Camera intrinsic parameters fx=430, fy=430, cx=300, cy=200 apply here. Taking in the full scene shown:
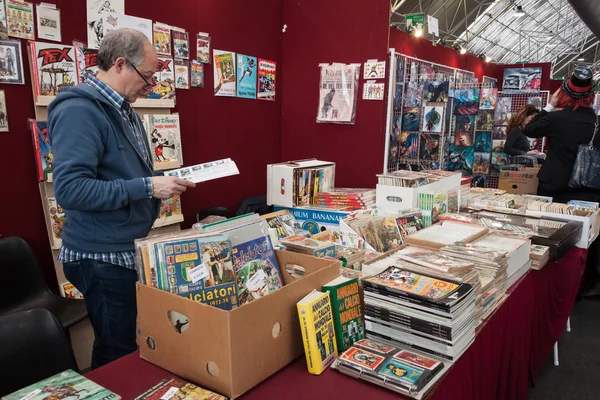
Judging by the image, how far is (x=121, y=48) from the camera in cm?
162

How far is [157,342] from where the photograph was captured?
45.8 inches

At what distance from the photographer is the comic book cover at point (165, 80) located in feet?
10.5

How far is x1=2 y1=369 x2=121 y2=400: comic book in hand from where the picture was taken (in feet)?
3.05

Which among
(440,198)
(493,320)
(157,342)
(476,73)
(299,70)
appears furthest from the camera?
(476,73)

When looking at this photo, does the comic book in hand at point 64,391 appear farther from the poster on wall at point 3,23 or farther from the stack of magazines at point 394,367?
the poster on wall at point 3,23

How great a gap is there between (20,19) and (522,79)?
9432 mm

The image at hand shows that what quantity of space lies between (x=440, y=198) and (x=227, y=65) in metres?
2.20

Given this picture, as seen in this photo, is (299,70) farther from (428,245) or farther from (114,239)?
(114,239)

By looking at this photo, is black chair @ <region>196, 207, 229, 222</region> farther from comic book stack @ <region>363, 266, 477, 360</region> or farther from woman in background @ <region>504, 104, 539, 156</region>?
woman in background @ <region>504, 104, 539, 156</region>

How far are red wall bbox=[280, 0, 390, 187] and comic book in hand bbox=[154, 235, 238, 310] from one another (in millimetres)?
2863

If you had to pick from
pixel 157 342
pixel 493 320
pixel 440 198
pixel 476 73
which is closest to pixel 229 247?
pixel 157 342

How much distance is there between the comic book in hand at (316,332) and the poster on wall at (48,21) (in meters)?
2.39

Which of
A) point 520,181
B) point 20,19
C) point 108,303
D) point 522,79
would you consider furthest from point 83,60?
point 522,79

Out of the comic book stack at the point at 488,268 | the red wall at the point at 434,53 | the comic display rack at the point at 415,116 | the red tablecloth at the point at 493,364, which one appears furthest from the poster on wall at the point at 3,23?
the red wall at the point at 434,53
